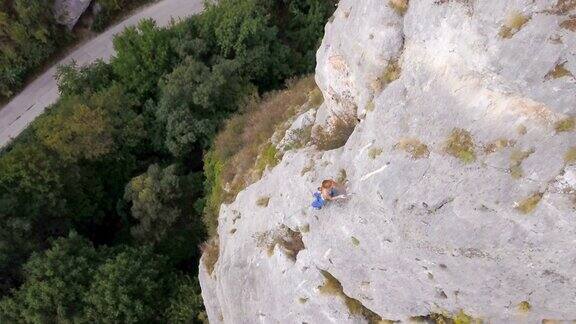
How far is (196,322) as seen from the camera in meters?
27.6

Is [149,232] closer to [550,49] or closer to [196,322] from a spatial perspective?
[196,322]

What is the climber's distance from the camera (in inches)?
623

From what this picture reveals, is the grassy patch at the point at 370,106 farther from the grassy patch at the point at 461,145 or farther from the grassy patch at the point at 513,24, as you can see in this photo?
the grassy patch at the point at 513,24

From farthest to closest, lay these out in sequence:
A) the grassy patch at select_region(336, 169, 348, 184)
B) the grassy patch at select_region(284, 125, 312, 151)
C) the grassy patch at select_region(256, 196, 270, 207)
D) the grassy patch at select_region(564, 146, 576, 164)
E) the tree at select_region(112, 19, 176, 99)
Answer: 1. the tree at select_region(112, 19, 176, 99)
2. the grassy patch at select_region(256, 196, 270, 207)
3. the grassy patch at select_region(284, 125, 312, 151)
4. the grassy patch at select_region(336, 169, 348, 184)
5. the grassy patch at select_region(564, 146, 576, 164)

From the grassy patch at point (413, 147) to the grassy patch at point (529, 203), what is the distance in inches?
106

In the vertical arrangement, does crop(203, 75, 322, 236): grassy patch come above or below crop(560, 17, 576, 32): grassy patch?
below

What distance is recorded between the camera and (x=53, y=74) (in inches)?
1470

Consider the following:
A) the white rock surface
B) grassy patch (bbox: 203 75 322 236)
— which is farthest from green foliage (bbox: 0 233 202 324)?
the white rock surface

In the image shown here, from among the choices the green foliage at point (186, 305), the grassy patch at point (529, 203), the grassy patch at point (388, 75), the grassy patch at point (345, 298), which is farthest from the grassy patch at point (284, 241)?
the green foliage at point (186, 305)

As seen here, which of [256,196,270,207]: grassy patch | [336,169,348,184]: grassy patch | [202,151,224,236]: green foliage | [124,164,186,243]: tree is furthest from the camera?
[124,164,186,243]: tree

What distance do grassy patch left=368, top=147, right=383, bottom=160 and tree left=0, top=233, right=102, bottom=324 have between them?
1873 cm

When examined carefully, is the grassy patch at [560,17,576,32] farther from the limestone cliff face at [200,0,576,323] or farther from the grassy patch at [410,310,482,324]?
the grassy patch at [410,310,482,324]

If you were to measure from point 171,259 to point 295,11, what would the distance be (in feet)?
60.2

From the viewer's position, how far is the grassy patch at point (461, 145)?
12.4 meters
